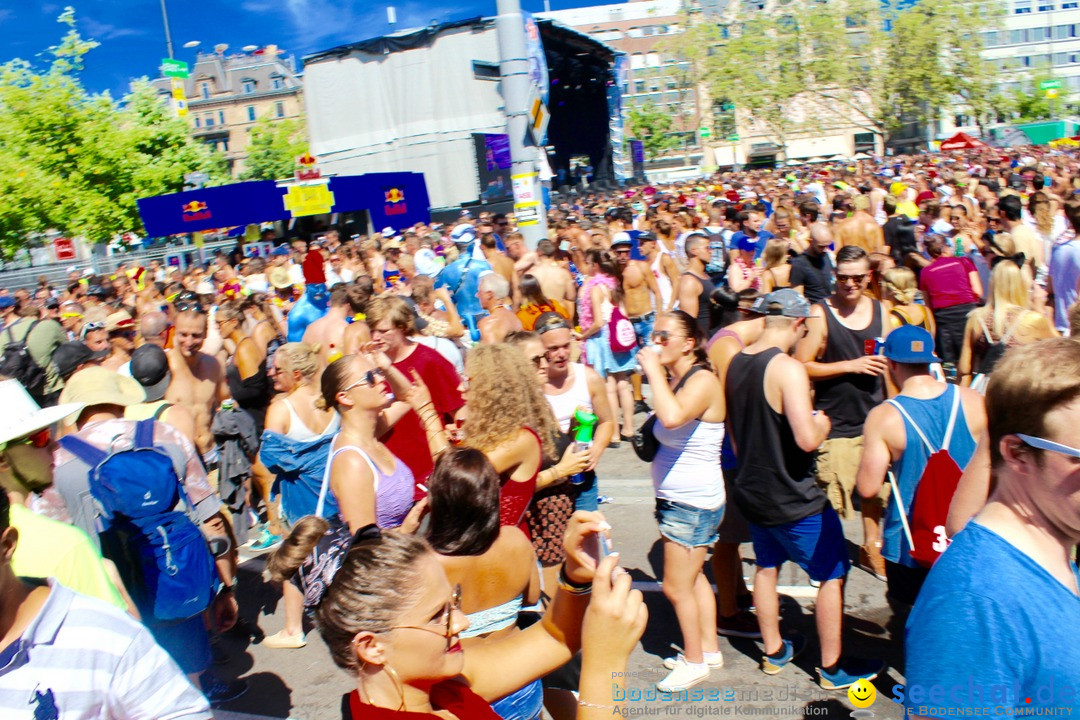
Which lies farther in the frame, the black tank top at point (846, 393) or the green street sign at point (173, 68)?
the green street sign at point (173, 68)

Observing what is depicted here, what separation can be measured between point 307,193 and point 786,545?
22611 mm

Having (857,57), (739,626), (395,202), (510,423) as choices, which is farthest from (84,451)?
(857,57)

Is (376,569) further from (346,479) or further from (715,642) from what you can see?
(715,642)

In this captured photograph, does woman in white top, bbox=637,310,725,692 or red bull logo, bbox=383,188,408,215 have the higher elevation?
red bull logo, bbox=383,188,408,215

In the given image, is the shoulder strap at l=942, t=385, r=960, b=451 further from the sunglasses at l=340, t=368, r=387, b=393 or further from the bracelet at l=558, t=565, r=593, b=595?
the sunglasses at l=340, t=368, r=387, b=393

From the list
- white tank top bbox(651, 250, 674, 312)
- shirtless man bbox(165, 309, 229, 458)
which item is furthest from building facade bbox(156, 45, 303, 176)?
shirtless man bbox(165, 309, 229, 458)

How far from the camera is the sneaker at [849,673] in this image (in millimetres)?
3586

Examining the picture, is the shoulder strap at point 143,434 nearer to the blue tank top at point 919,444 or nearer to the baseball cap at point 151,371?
the baseball cap at point 151,371

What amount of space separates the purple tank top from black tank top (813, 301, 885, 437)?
99.8 inches

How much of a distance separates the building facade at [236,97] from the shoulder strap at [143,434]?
9666 centimetres

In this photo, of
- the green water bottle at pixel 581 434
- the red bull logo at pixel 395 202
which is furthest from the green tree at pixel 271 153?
the green water bottle at pixel 581 434

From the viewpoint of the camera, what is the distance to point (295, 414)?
4.73 metres

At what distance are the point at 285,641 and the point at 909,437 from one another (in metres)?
3.44

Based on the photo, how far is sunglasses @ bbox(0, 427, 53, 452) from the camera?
7.35ft
